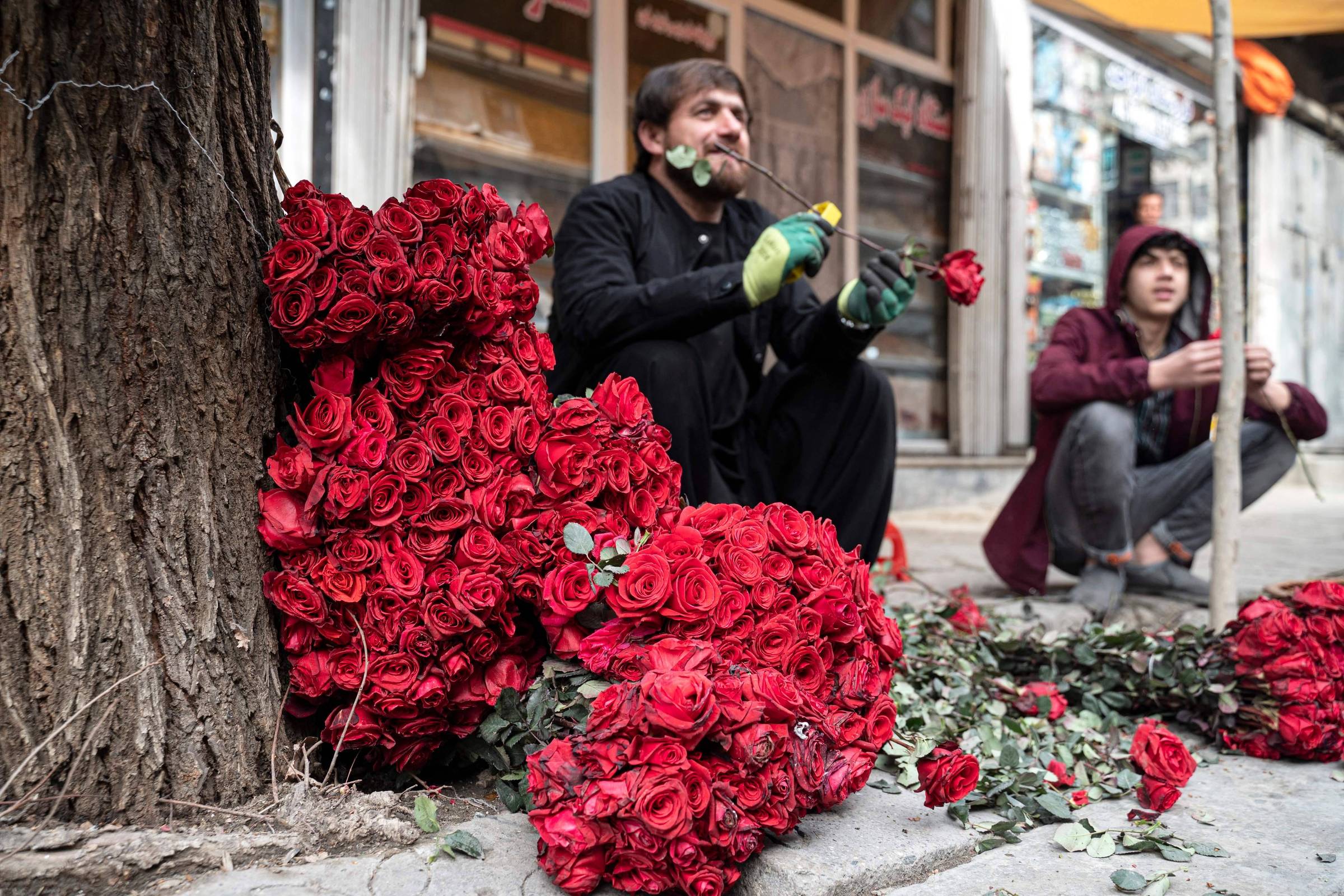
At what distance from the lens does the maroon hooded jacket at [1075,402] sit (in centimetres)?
347

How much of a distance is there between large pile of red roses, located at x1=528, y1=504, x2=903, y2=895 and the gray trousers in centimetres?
205

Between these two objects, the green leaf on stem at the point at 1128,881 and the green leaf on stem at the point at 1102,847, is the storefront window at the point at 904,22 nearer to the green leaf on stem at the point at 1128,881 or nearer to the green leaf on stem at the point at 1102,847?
the green leaf on stem at the point at 1102,847

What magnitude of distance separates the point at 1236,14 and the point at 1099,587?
14.7ft

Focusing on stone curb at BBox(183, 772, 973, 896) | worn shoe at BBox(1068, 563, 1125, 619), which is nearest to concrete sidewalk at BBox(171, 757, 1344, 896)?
stone curb at BBox(183, 772, 973, 896)

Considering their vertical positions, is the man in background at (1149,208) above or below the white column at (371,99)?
above

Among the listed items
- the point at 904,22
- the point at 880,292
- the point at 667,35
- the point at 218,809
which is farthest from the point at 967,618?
A: the point at 904,22

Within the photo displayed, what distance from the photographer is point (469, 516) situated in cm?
151

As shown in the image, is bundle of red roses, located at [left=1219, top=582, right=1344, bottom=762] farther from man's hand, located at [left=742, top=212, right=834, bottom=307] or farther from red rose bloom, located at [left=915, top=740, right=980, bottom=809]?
man's hand, located at [left=742, top=212, right=834, bottom=307]

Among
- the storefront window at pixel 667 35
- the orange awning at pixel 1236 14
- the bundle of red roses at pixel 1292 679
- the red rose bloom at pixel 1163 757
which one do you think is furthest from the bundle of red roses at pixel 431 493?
the orange awning at pixel 1236 14

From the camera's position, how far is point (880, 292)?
7.63 feet

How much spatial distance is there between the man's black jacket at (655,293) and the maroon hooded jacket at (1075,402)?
105cm

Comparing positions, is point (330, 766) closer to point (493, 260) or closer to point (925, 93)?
point (493, 260)

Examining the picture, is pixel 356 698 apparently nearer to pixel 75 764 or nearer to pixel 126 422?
pixel 75 764

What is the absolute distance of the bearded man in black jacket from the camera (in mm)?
2266
